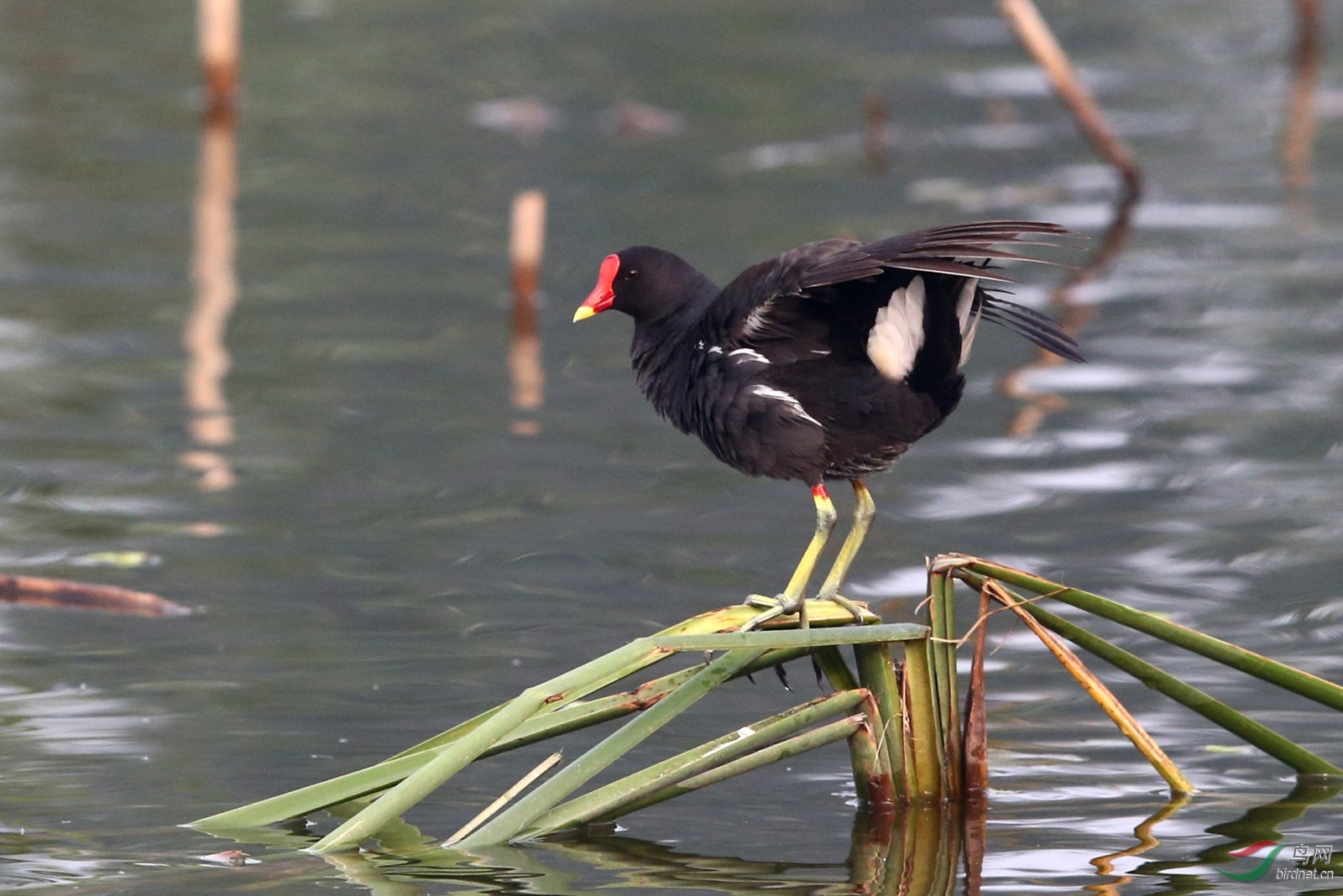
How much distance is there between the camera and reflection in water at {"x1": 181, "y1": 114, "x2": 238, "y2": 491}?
7.43m

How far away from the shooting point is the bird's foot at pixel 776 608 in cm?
396

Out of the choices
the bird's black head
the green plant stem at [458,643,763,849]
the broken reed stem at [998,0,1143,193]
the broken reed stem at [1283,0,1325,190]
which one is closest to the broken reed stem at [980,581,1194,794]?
the green plant stem at [458,643,763,849]

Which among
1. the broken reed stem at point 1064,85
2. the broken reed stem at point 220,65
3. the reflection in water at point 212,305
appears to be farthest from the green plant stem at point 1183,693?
the broken reed stem at point 220,65

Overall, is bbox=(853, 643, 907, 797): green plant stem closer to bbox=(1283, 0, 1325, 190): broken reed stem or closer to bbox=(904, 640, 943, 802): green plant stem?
bbox=(904, 640, 943, 802): green plant stem

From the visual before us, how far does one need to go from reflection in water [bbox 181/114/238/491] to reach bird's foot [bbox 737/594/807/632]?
3384 mm

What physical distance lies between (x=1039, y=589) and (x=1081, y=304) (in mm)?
5966

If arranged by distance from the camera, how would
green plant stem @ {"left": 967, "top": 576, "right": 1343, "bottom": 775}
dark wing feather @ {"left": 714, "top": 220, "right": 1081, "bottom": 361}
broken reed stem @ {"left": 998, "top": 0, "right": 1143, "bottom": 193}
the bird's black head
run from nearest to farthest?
dark wing feather @ {"left": 714, "top": 220, "right": 1081, "bottom": 361} → green plant stem @ {"left": 967, "top": 576, "right": 1343, "bottom": 775} → the bird's black head → broken reed stem @ {"left": 998, "top": 0, "right": 1143, "bottom": 193}

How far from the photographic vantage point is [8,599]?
5.72m

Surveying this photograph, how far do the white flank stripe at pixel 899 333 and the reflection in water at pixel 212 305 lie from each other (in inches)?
141

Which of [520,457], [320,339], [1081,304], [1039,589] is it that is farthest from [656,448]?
[1039,589]

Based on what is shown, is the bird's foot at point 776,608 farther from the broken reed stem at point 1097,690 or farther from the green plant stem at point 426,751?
the broken reed stem at point 1097,690

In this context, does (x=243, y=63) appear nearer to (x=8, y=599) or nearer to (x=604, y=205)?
(x=604, y=205)

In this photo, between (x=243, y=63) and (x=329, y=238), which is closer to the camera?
(x=329, y=238)

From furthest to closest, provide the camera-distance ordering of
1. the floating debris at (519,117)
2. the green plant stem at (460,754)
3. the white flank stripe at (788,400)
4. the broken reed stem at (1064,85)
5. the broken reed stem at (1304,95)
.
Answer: the floating debris at (519,117), the broken reed stem at (1304,95), the broken reed stem at (1064,85), the white flank stripe at (788,400), the green plant stem at (460,754)
